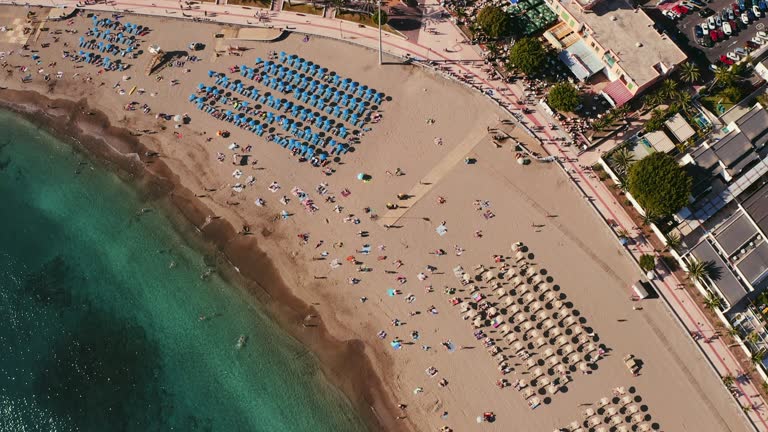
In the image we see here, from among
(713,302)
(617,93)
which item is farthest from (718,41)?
(713,302)

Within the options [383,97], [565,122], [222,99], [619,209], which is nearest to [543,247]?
[619,209]

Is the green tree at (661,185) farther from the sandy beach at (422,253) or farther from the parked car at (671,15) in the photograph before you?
the parked car at (671,15)

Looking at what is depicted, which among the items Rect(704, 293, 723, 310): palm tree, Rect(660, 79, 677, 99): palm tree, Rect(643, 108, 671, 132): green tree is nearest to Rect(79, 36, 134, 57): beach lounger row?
Rect(643, 108, 671, 132): green tree

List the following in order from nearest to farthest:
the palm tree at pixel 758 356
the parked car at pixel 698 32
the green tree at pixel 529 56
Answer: the palm tree at pixel 758 356, the green tree at pixel 529 56, the parked car at pixel 698 32

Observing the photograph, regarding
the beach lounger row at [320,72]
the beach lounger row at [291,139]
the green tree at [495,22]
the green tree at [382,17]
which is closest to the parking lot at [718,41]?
the green tree at [495,22]

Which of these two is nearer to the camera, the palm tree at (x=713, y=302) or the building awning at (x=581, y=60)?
the palm tree at (x=713, y=302)

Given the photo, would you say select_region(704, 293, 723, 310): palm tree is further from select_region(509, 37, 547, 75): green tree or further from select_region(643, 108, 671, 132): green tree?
select_region(509, 37, 547, 75): green tree

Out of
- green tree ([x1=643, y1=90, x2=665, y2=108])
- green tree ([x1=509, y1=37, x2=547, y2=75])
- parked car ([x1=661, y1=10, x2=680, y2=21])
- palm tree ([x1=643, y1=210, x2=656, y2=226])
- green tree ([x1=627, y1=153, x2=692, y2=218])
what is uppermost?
green tree ([x1=509, y1=37, x2=547, y2=75])
